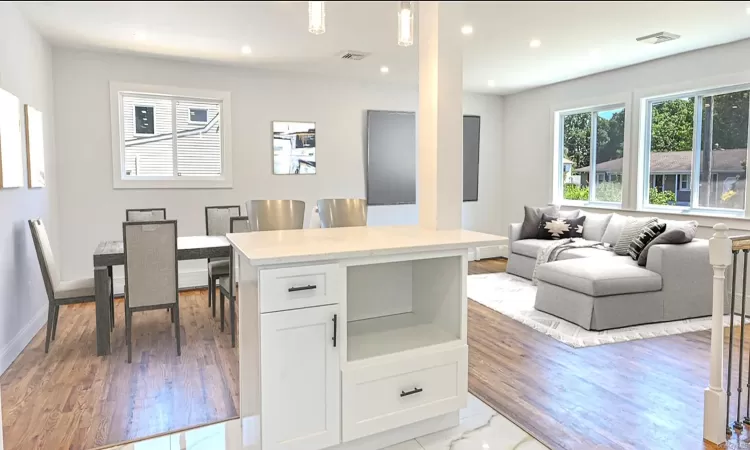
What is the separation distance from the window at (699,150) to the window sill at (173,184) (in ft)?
15.4

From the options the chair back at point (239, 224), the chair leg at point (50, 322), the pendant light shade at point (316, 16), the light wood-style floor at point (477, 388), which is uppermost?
the pendant light shade at point (316, 16)

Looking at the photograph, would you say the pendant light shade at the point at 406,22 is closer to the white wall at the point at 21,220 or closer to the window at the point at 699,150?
the white wall at the point at 21,220

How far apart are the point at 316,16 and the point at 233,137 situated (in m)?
4.52

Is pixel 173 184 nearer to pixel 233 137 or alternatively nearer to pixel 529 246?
pixel 233 137

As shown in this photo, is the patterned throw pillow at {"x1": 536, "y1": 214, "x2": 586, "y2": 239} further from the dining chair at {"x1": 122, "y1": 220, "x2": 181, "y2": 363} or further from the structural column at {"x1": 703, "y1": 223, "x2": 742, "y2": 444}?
the dining chair at {"x1": 122, "y1": 220, "x2": 181, "y2": 363}

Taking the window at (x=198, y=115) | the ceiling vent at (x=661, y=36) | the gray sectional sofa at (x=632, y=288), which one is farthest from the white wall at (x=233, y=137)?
the ceiling vent at (x=661, y=36)

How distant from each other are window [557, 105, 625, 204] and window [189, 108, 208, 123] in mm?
4453

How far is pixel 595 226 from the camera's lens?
5.45 m

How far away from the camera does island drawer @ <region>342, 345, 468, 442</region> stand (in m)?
1.94

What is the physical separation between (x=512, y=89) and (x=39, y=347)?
6061 mm

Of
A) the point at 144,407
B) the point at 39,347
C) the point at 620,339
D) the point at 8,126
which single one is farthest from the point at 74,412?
the point at 620,339

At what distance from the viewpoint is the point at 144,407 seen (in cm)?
251

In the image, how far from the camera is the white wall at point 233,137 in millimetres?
4781

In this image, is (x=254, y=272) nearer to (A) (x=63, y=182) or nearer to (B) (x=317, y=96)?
(A) (x=63, y=182)
